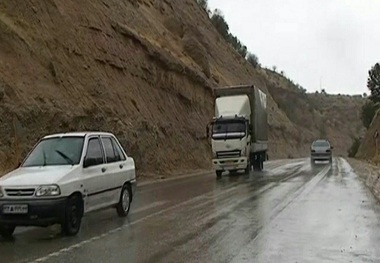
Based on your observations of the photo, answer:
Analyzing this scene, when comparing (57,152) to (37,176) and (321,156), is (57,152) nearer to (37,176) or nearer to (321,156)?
(37,176)

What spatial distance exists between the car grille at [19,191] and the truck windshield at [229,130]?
20.2m

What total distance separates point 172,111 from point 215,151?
505 inches

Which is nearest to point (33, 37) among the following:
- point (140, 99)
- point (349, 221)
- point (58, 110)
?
point (58, 110)

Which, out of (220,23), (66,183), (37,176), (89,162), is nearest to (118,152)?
(89,162)

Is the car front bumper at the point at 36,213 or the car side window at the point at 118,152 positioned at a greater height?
the car side window at the point at 118,152

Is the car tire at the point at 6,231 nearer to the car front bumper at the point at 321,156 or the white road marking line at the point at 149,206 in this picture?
the white road marking line at the point at 149,206

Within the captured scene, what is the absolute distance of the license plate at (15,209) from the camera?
11.1m

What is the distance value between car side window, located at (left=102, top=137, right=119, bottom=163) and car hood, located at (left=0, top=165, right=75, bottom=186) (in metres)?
1.77

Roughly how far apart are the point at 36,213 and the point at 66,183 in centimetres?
77

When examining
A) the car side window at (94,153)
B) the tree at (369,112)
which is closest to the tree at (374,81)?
the tree at (369,112)

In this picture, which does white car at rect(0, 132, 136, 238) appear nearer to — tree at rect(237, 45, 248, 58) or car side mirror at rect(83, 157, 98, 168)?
car side mirror at rect(83, 157, 98, 168)

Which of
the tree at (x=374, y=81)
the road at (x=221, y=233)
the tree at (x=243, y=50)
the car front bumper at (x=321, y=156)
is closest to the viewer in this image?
the road at (x=221, y=233)

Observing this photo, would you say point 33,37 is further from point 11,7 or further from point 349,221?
point 349,221

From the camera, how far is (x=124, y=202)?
1443 centimetres
